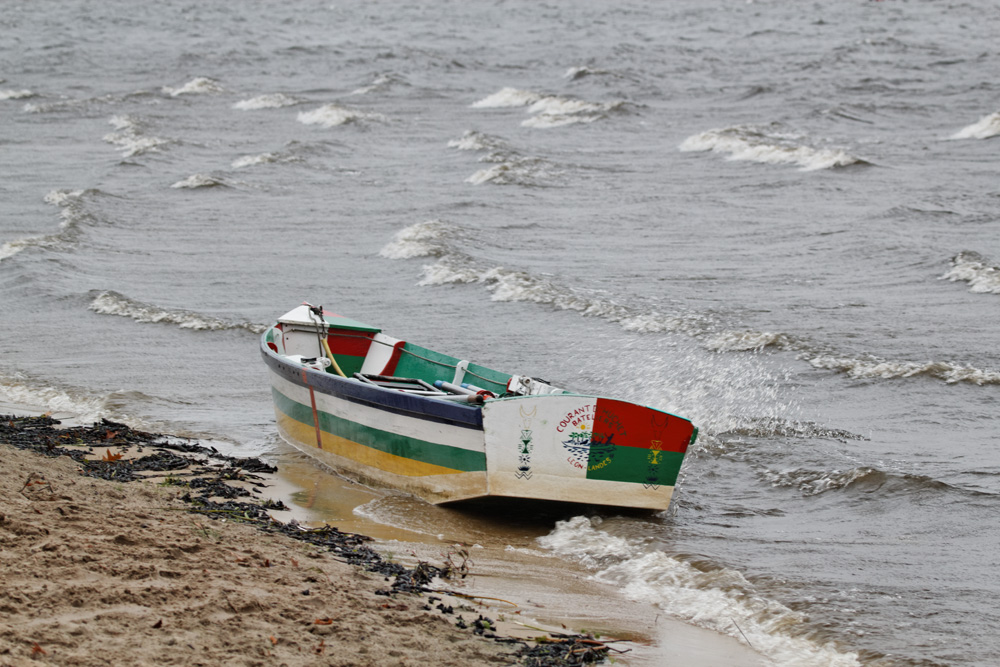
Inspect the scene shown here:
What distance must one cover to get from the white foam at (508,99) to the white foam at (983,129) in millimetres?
14229

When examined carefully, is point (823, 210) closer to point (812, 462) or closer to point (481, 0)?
point (812, 462)

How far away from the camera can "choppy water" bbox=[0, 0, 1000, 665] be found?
8.23 m

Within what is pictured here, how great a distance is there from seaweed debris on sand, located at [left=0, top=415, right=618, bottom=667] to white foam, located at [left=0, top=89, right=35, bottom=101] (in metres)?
36.8

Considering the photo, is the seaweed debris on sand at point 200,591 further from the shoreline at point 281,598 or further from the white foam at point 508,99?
the white foam at point 508,99

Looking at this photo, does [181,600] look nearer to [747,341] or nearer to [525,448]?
[525,448]

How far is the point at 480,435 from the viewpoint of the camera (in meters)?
8.45

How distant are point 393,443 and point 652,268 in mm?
9148

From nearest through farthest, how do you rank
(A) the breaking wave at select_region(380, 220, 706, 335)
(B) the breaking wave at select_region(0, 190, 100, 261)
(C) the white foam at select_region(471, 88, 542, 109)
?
(A) the breaking wave at select_region(380, 220, 706, 335), (B) the breaking wave at select_region(0, 190, 100, 261), (C) the white foam at select_region(471, 88, 542, 109)

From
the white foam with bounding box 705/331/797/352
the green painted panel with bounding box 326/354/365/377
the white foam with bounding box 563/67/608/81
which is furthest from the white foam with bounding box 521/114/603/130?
the green painted panel with bounding box 326/354/365/377

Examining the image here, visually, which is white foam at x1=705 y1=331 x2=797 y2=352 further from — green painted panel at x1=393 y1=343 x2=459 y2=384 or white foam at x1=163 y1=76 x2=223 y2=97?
white foam at x1=163 y1=76 x2=223 y2=97

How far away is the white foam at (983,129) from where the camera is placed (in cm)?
2680

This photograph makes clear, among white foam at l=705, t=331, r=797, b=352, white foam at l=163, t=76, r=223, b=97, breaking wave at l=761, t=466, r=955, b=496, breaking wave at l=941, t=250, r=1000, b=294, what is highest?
white foam at l=163, t=76, r=223, b=97

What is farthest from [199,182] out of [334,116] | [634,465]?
[634,465]

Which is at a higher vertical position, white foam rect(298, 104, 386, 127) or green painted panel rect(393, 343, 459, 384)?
white foam rect(298, 104, 386, 127)
